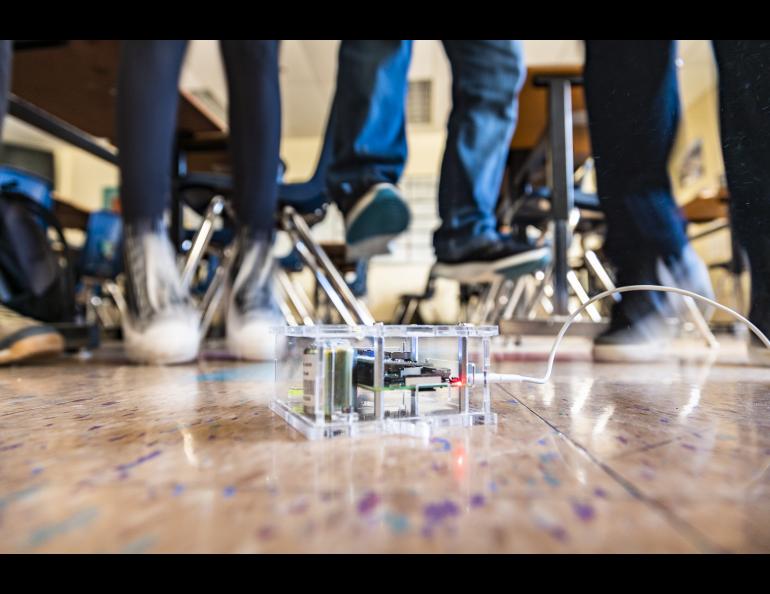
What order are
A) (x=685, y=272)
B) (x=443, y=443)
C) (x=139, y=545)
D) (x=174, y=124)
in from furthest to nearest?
(x=685, y=272) < (x=174, y=124) < (x=443, y=443) < (x=139, y=545)

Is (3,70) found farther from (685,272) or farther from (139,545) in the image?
(685,272)

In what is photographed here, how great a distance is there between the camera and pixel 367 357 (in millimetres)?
400

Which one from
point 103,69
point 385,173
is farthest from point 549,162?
point 103,69

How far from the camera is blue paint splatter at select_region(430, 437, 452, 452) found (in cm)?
32

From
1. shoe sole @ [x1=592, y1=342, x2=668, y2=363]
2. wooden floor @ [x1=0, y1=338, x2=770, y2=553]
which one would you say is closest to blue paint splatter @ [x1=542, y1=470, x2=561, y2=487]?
wooden floor @ [x1=0, y1=338, x2=770, y2=553]

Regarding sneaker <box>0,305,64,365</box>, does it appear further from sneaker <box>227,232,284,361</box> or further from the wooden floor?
the wooden floor

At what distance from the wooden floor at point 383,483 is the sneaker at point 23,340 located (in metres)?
0.53

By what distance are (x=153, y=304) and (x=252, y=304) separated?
200mm

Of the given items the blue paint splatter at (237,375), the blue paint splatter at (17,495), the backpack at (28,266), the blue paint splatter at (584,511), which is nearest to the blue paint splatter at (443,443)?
the blue paint splatter at (584,511)

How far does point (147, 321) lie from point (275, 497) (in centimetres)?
81

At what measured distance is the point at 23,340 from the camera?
3.01ft

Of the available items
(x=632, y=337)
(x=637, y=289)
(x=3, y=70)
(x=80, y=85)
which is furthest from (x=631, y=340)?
(x=80, y=85)

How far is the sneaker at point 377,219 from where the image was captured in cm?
109

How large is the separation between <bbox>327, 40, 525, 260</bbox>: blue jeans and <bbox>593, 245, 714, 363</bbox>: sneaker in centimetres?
35
